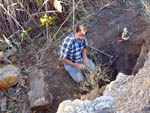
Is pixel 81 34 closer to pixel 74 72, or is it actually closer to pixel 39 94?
pixel 74 72

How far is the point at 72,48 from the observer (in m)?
2.83

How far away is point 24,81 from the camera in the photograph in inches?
118

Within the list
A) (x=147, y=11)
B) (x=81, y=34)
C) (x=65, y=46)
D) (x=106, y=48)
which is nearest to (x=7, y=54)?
(x=65, y=46)

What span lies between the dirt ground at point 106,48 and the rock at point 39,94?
113 millimetres

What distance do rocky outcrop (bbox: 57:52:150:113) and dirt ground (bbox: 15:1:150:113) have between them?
1.19 meters

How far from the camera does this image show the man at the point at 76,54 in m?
2.68

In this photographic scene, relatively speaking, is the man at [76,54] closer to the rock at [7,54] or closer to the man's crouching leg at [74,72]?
the man's crouching leg at [74,72]

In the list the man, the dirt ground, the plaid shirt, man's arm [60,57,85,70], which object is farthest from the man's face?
the dirt ground

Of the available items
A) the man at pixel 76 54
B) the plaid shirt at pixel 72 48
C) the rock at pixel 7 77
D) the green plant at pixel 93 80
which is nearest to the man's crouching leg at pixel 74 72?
the man at pixel 76 54

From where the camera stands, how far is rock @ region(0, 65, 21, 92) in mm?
2768

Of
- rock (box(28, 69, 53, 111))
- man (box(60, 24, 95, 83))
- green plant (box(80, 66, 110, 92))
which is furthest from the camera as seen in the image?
man (box(60, 24, 95, 83))

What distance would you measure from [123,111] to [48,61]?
2.14 metres

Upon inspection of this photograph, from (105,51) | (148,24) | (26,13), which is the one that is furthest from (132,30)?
(26,13)

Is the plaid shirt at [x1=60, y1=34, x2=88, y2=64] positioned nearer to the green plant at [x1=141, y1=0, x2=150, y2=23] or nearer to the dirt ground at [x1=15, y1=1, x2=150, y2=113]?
the dirt ground at [x1=15, y1=1, x2=150, y2=113]
